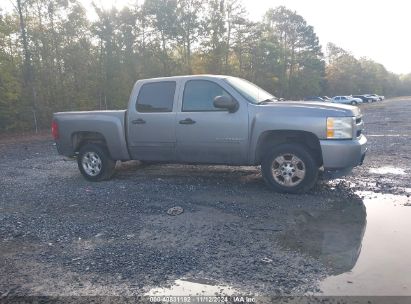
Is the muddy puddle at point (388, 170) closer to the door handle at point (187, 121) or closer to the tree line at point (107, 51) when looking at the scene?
the door handle at point (187, 121)

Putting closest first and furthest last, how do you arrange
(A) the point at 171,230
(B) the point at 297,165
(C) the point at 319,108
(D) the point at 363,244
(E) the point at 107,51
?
1. (D) the point at 363,244
2. (A) the point at 171,230
3. (C) the point at 319,108
4. (B) the point at 297,165
5. (E) the point at 107,51

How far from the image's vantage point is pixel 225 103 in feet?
19.8

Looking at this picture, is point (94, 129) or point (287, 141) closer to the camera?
point (287, 141)

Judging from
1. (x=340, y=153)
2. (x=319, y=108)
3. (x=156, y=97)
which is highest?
(x=156, y=97)

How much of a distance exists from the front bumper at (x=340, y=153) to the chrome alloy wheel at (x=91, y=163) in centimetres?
447

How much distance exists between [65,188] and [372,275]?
5.64 metres

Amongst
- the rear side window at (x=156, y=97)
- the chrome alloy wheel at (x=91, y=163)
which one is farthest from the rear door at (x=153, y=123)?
the chrome alloy wheel at (x=91, y=163)

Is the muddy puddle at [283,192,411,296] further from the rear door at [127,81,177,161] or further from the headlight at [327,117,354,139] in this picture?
the rear door at [127,81,177,161]

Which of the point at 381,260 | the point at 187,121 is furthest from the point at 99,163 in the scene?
the point at 381,260

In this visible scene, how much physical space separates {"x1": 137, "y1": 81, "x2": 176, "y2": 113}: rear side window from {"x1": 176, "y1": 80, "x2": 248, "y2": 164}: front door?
29 centimetres

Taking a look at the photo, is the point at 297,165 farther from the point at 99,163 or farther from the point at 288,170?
the point at 99,163

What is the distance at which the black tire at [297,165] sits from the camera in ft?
19.0

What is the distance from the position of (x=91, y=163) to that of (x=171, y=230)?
3629 millimetres

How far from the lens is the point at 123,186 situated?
6.94 meters
